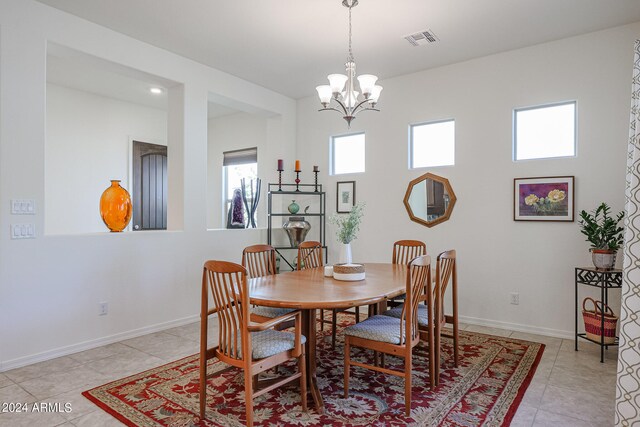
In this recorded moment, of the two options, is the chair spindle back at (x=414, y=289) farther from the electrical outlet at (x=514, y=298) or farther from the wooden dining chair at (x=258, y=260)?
the electrical outlet at (x=514, y=298)

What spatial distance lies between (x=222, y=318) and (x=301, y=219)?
9.92 ft

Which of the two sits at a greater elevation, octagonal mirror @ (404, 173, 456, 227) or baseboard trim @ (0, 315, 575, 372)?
octagonal mirror @ (404, 173, 456, 227)

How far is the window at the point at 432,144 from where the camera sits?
438cm

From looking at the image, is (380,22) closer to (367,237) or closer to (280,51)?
(280,51)

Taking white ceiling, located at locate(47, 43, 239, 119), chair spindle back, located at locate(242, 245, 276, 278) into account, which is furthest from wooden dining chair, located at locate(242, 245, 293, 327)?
white ceiling, located at locate(47, 43, 239, 119)

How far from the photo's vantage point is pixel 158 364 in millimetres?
3027

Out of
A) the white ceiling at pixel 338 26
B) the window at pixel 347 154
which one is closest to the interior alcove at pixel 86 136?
the white ceiling at pixel 338 26

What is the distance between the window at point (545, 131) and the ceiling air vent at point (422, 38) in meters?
1.14

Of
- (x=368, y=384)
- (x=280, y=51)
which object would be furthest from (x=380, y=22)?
(x=368, y=384)

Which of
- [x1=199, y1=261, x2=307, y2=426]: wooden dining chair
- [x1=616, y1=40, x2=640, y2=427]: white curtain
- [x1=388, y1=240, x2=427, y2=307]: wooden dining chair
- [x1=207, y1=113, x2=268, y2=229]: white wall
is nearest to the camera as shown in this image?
[x1=616, y1=40, x2=640, y2=427]: white curtain

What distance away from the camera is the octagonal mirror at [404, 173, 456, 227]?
431 cm

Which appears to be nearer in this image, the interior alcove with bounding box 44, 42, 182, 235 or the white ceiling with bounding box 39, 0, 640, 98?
the white ceiling with bounding box 39, 0, 640, 98

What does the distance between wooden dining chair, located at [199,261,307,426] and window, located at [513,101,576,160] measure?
3061mm

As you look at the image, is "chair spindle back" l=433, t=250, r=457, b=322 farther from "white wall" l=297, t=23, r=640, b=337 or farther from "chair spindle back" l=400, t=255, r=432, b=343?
"white wall" l=297, t=23, r=640, b=337
